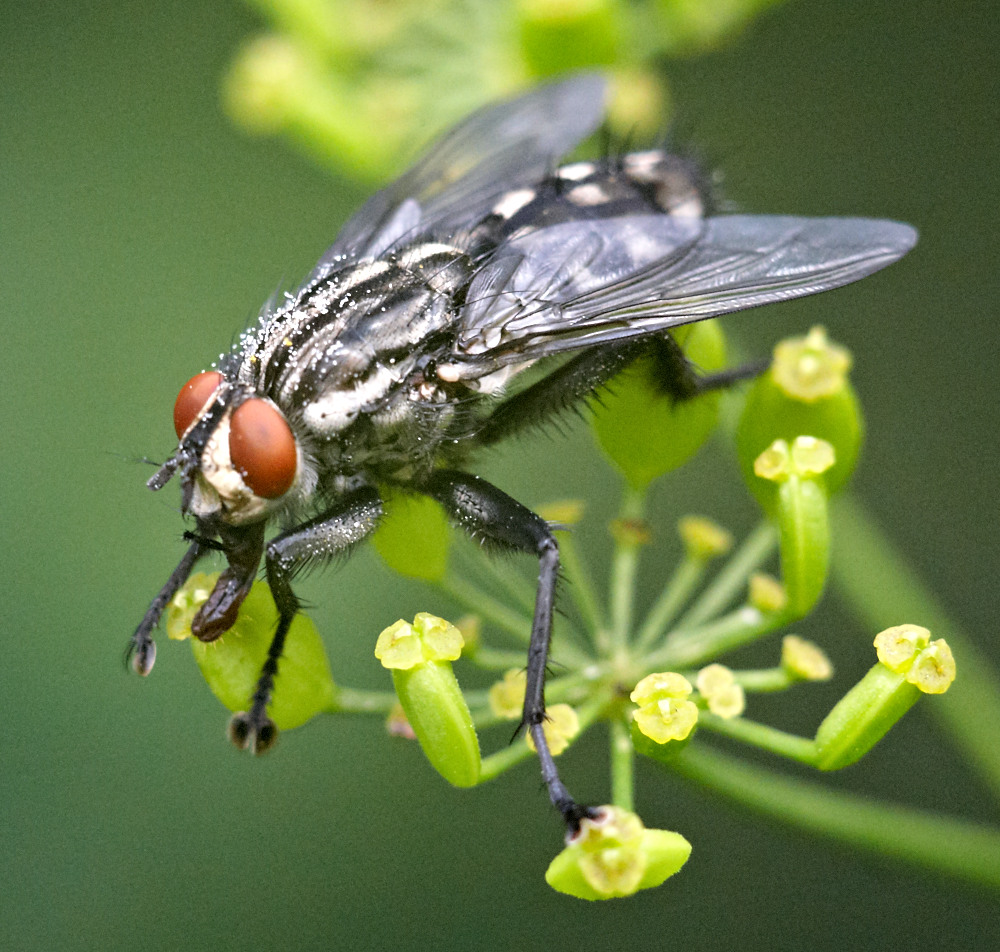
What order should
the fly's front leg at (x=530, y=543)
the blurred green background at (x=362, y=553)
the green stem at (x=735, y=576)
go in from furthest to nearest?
the blurred green background at (x=362, y=553) < the green stem at (x=735, y=576) < the fly's front leg at (x=530, y=543)

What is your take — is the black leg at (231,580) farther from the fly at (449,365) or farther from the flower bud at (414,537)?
the flower bud at (414,537)

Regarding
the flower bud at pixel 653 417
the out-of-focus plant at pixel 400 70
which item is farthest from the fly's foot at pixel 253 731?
the out-of-focus plant at pixel 400 70

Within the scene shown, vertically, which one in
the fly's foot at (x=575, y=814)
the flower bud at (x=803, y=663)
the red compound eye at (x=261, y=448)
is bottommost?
the fly's foot at (x=575, y=814)

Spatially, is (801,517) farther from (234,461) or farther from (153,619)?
(153,619)

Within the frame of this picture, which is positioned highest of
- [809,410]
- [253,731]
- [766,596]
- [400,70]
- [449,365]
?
[400,70]

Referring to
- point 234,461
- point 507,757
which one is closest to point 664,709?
point 507,757

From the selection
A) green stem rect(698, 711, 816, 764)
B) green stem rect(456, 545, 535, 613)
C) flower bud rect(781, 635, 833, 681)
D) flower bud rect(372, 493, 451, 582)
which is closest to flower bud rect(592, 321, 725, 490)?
green stem rect(456, 545, 535, 613)

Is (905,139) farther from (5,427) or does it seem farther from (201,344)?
(5,427)

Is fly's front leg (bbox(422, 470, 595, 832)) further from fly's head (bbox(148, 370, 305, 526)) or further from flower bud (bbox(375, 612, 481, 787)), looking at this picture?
fly's head (bbox(148, 370, 305, 526))
